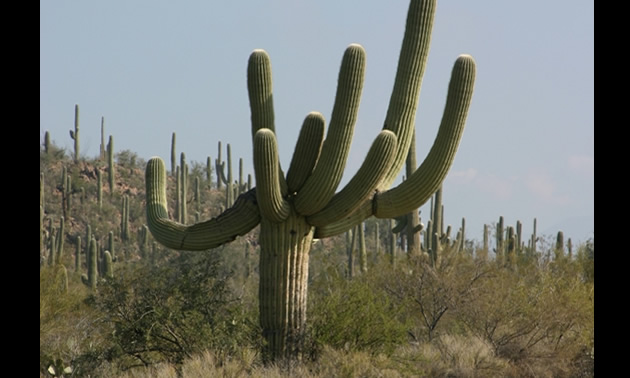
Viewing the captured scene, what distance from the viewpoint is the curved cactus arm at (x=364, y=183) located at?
1243cm

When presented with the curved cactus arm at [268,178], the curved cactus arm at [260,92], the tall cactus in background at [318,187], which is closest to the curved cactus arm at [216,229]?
the tall cactus in background at [318,187]

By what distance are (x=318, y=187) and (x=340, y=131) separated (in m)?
0.78

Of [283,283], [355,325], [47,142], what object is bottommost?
[355,325]

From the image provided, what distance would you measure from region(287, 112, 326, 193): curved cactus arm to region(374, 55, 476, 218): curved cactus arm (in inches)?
41.6

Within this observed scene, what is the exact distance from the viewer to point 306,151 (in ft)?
42.5

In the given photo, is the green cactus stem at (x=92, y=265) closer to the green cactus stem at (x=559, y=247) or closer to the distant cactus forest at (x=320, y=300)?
the distant cactus forest at (x=320, y=300)

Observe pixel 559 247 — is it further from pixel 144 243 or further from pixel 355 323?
pixel 355 323

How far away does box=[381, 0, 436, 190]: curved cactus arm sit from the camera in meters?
13.5

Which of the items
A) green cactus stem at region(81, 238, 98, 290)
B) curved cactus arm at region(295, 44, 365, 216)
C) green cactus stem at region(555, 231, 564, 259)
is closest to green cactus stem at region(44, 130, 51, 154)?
green cactus stem at region(81, 238, 98, 290)

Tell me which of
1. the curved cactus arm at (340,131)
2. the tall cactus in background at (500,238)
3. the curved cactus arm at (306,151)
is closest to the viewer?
the curved cactus arm at (340,131)

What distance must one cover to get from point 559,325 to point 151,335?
7.18 m

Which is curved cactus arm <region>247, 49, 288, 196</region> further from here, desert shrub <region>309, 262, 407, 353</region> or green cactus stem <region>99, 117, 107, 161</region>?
green cactus stem <region>99, 117, 107, 161</region>

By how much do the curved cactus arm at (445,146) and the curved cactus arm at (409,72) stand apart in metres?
0.49

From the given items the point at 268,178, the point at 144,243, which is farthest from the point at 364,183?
the point at 144,243
